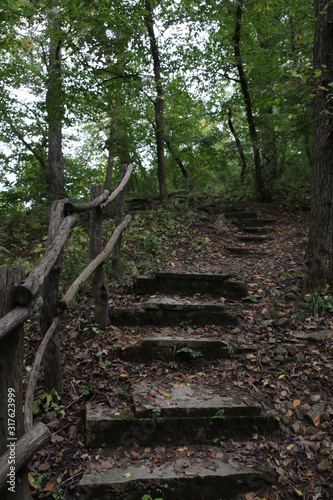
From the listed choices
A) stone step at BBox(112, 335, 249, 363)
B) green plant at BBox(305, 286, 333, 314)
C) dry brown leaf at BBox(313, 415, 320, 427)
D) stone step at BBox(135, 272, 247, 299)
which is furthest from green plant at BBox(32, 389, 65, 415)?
green plant at BBox(305, 286, 333, 314)

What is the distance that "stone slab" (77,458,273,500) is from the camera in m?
2.42

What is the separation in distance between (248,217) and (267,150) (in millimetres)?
2487

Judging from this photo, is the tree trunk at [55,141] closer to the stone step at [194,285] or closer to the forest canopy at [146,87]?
the forest canopy at [146,87]

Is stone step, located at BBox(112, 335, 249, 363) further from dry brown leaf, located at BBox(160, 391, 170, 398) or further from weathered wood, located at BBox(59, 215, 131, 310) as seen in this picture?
weathered wood, located at BBox(59, 215, 131, 310)

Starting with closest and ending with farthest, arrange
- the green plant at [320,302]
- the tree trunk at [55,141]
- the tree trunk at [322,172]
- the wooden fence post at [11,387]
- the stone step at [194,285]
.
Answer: the wooden fence post at [11,387]
the green plant at [320,302]
the tree trunk at [322,172]
the stone step at [194,285]
the tree trunk at [55,141]

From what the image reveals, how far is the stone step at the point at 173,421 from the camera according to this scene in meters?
2.81

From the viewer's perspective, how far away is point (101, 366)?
136 inches

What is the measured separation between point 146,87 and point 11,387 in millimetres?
8543

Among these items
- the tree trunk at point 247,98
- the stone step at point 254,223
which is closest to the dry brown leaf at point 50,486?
the stone step at point 254,223

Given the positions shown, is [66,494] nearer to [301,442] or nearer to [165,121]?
[301,442]

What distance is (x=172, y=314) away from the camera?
4355 mm

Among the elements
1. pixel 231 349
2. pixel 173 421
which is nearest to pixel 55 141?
pixel 231 349

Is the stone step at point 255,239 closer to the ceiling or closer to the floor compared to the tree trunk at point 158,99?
closer to the floor

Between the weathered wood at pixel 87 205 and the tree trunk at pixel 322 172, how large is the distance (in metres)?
2.95
